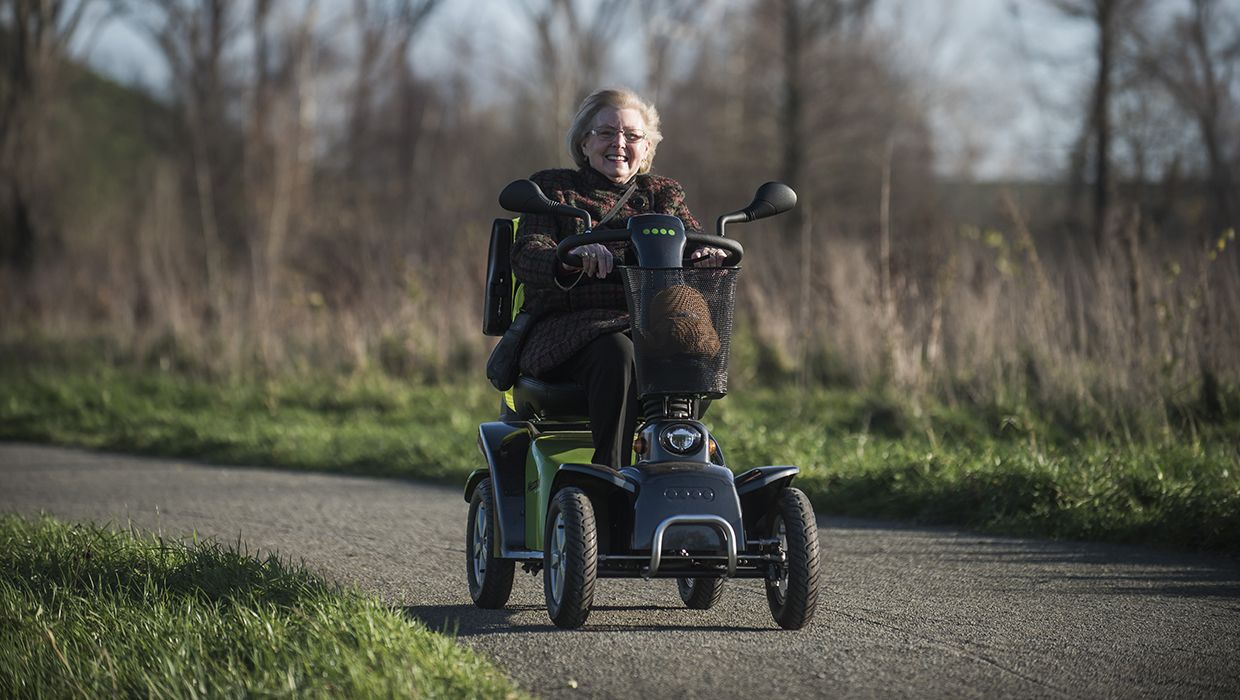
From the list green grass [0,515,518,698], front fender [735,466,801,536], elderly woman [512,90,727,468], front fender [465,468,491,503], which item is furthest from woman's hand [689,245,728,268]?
green grass [0,515,518,698]

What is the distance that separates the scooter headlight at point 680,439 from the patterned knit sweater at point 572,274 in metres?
0.41

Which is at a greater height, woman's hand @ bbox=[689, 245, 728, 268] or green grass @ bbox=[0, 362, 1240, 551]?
woman's hand @ bbox=[689, 245, 728, 268]

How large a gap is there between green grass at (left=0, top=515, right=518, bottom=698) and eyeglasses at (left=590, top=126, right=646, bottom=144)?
1.83 meters

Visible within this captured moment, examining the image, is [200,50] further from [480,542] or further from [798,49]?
[480,542]

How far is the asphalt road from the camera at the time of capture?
3.96 metres

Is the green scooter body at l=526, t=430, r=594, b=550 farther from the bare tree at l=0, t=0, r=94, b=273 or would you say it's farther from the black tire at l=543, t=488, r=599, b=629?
the bare tree at l=0, t=0, r=94, b=273

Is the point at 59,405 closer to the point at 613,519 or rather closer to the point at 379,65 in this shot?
the point at 613,519

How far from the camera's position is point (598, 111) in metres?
5.17

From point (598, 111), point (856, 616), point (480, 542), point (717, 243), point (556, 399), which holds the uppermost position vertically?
point (598, 111)

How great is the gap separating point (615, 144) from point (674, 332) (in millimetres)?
1057

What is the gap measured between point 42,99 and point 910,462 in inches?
748

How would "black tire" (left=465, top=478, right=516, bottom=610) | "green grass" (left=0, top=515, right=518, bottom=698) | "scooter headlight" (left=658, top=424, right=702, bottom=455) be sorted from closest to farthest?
"green grass" (left=0, top=515, right=518, bottom=698), "scooter headlight" (left=658, top=424, right=702, bottom=455), "black tire" (left=465, top=478, right=516, bottom=610)

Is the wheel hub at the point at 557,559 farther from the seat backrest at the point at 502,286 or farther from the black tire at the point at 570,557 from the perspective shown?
the seat backrest at the point at 502,286

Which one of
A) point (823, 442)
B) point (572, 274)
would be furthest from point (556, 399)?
point (823, 442)
